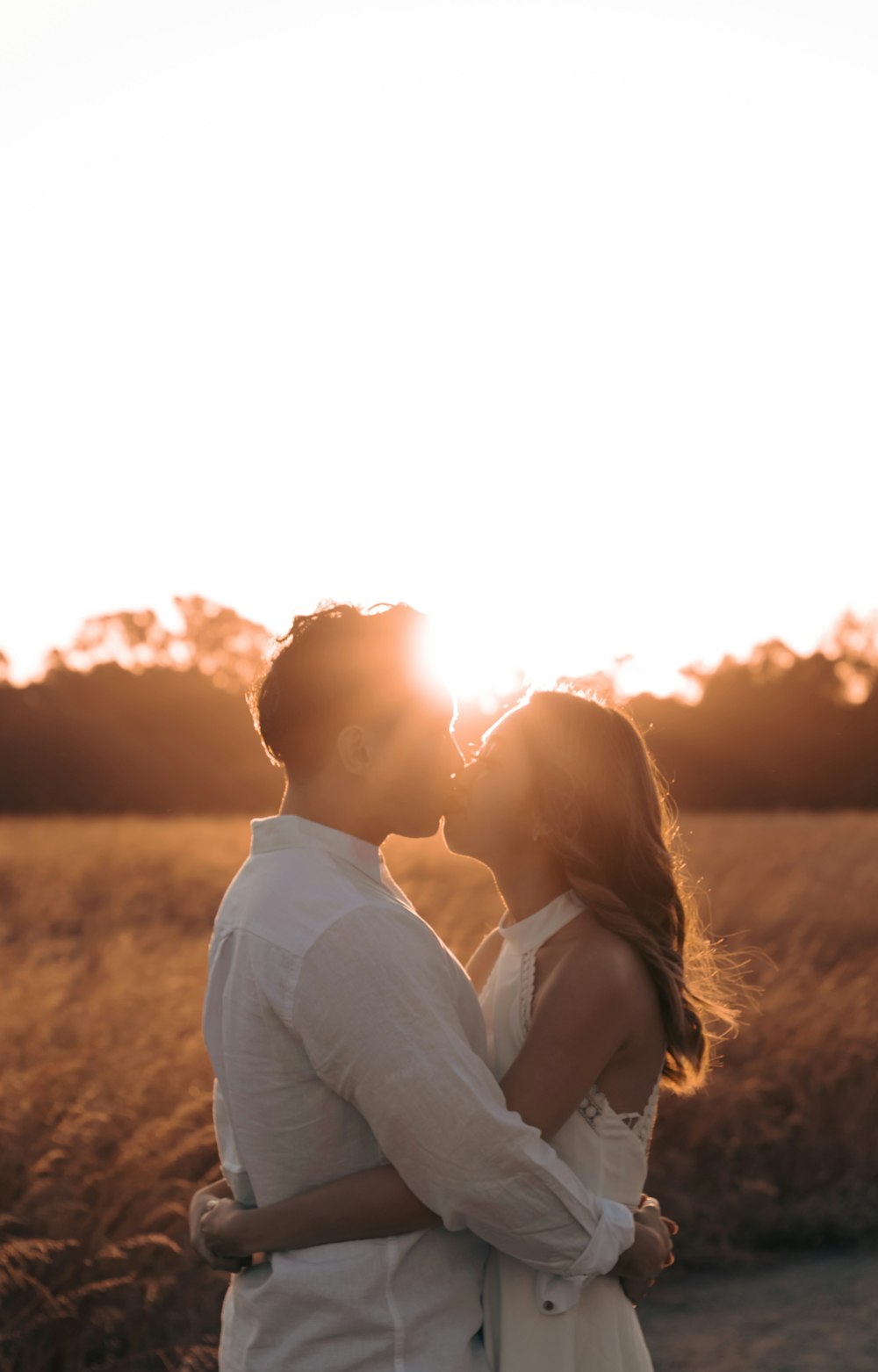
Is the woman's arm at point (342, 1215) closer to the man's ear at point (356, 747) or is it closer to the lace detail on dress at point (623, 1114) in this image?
the lace detail on dress at point (623, 1114)

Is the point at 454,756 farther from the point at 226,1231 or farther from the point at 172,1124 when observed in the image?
the point at 172,1124

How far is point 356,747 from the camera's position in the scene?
201 cm

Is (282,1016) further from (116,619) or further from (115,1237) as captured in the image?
(116,619)

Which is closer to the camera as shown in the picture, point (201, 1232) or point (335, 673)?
point (335, 673)

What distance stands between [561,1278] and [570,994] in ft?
1.46

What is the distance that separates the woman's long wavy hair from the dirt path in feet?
7.42

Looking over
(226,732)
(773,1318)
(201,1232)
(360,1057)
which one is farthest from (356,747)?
(226,732)

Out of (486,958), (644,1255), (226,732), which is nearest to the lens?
(644,1255)

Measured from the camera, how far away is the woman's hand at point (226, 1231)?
198 cm

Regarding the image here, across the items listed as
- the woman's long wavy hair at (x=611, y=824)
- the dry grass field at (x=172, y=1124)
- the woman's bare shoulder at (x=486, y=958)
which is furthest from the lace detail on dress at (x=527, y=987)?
the dry grass field at (x=172, y=1124)

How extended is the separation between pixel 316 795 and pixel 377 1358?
2.68 ft

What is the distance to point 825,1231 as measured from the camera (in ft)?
17.7

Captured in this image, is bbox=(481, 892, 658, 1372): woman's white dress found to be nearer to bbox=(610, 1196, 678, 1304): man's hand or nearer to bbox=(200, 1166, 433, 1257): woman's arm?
bbox=(610, 1196, 678, 1304): man's hand

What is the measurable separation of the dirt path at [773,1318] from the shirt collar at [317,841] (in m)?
3.02
